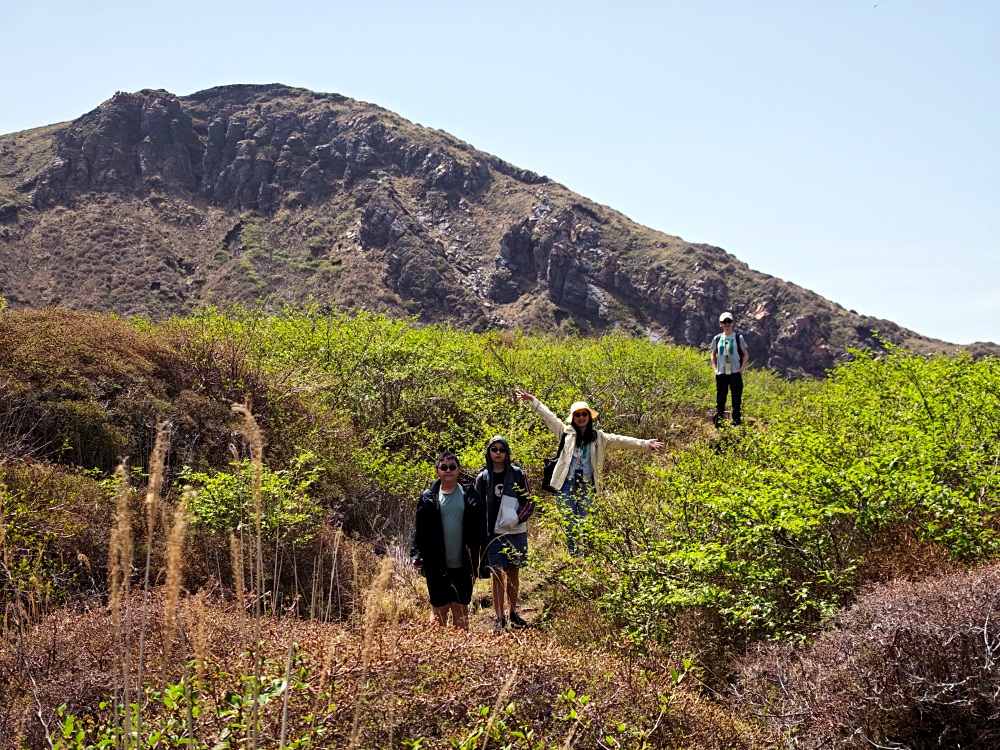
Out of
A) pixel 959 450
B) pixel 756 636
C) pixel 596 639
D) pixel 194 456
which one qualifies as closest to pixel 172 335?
pixel 194 456

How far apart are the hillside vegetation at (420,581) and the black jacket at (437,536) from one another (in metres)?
0.24

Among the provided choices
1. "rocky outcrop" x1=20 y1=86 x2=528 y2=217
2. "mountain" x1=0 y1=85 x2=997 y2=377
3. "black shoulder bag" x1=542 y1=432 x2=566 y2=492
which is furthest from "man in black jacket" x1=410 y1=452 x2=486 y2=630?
"rocky outcrop" x1=20 y1=86 x2=528 y2=217

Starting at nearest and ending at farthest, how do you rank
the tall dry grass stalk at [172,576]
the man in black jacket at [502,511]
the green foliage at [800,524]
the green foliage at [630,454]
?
1. the tall dry grass stalk at [172,576]
2. the green foliage at [800,524]
3. the green foliage at [630,454]
4. the man in black jacket at [502,511]

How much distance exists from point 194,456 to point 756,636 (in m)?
6.46

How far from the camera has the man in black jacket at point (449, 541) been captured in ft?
18.3

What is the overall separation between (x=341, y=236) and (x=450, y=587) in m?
67.6

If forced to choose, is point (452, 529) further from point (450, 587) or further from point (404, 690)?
point (404, 690)

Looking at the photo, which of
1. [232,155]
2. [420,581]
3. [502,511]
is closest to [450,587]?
[502,511]

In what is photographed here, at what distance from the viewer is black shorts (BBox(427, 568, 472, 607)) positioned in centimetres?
556

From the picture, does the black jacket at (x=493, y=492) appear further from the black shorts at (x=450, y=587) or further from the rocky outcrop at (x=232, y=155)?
the rocky outcrop at (x=232, y=155)

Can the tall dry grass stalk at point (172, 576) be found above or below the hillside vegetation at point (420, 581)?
above

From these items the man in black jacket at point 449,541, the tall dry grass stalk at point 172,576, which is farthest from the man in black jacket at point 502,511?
the tall dry grass stalk at point 172,576

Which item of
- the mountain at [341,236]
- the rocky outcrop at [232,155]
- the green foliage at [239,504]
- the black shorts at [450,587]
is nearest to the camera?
the black shorts at [450,587]

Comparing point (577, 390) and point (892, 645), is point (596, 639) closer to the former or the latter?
point (892, 645)
